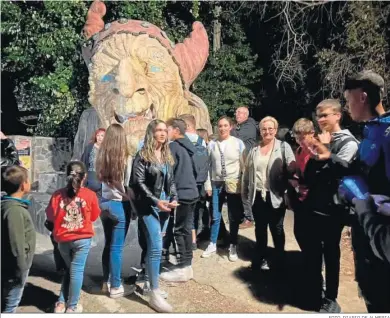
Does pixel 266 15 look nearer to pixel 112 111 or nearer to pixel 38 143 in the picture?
pixel 112 111

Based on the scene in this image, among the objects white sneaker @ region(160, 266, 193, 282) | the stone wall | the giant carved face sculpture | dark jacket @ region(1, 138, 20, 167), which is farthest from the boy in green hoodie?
the stone wall

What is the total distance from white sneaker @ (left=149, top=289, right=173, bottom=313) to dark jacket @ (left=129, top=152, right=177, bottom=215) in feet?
1.86

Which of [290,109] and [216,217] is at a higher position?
[290,109]

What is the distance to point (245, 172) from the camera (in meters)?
4.22

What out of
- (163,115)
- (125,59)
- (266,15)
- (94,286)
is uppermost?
(266,15)

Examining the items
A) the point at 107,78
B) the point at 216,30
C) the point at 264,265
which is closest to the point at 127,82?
the point at 107,78

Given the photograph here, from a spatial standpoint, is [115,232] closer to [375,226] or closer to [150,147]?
[150,147]

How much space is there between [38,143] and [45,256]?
4.13 m

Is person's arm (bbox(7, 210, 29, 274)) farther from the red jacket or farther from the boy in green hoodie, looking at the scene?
the red jacket

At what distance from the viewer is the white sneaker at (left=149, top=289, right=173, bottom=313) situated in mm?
3447

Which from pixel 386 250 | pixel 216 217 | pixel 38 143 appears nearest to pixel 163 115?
pixel 216 217

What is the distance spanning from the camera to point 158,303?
11.3 ft

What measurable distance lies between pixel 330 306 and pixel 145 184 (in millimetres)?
1530

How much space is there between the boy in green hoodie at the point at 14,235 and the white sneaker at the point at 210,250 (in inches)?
69.8
